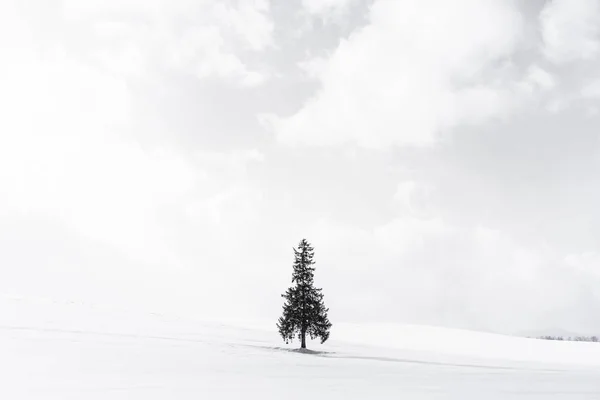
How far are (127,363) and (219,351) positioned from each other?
891 centimetres

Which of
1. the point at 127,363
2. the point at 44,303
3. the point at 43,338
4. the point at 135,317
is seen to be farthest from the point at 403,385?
the point at 44,303

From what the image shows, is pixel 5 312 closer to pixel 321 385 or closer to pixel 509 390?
pixel 321 385

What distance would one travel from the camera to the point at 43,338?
2636 centimetres

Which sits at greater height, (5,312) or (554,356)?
(5,312)

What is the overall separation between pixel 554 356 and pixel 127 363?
44.9 meters

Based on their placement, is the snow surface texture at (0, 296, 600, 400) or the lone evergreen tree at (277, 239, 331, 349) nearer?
the snow surface texture at (0, 296, 600, 400)

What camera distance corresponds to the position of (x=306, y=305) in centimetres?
3878

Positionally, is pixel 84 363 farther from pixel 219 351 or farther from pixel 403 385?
pixel 403 385

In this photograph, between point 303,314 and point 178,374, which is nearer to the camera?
point 178,374

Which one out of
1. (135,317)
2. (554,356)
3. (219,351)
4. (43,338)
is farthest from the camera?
(554,356)

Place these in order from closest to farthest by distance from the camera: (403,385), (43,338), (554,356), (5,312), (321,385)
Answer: (321,385) → (403,385) → (43,338) → (5,312) → (554,356)

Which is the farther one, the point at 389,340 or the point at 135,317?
the point at 389,340

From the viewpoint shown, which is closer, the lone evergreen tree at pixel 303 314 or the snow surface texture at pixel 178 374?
the snow surface texture at pixel 178 374

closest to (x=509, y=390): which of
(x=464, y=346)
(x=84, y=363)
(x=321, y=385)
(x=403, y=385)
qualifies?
(x=403, y=385)
